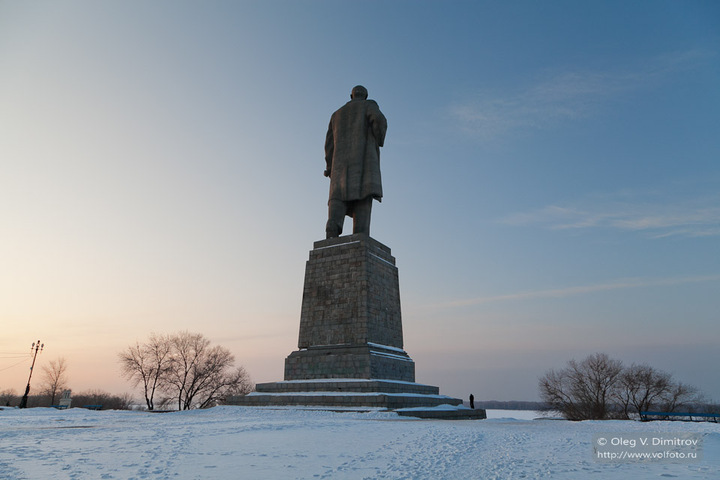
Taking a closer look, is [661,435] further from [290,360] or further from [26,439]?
[290,360]

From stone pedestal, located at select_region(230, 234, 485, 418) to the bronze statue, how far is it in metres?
1.15

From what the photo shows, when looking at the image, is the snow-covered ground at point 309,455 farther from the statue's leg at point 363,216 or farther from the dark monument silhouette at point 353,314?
the statue's leg at point 363,216

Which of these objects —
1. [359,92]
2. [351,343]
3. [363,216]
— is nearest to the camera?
[351,343]

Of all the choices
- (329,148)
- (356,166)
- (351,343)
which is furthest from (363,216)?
(351,343)

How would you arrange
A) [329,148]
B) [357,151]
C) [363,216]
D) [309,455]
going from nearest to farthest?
[309,455] < [363,216] < [357,151] < [329,148]

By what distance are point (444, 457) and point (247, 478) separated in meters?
2.46

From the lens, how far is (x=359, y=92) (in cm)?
1841

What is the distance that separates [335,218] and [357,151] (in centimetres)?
272

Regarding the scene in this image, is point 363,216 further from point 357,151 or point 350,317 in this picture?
point 350,317

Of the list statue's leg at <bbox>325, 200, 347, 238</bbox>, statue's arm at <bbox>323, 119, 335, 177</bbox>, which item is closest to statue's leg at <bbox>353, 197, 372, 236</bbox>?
statue's leg at <bbox>325, 200, 347, 238</bbox>

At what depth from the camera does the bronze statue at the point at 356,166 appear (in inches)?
670

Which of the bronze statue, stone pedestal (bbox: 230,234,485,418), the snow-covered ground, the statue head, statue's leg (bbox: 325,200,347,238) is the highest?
the statue head

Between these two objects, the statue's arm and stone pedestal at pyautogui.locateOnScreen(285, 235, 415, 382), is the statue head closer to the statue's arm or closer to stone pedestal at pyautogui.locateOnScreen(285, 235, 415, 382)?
the statue's arm

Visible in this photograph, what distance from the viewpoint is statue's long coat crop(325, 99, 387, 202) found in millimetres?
16984
